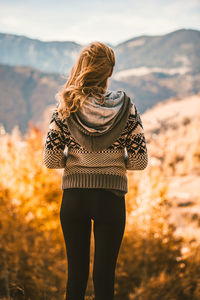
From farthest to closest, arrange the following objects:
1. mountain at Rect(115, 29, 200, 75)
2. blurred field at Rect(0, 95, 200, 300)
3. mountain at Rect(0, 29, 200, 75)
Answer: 1. mountain at Rect(115, 29, 200, 75)
2. mountain at Rect(0, 29, 200, 75)
3. blurred field at Rect(0, 95, 200, 300)

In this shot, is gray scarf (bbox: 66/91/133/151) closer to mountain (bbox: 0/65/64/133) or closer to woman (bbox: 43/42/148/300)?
woman (bbox: 43/42/148/300)

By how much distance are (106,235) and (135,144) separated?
415mm

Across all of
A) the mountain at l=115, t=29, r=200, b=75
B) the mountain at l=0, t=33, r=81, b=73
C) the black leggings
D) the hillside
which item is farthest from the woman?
the mountain at l=115, t=29, r=200, b=75

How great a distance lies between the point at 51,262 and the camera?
25.9 feet

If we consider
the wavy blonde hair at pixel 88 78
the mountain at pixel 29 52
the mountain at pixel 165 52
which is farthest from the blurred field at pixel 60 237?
the mountain at pixel 165 52

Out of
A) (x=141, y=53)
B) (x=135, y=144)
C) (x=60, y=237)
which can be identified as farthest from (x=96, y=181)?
(x=141, y=53)

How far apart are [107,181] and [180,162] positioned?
37455 mm

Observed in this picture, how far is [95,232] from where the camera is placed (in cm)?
133

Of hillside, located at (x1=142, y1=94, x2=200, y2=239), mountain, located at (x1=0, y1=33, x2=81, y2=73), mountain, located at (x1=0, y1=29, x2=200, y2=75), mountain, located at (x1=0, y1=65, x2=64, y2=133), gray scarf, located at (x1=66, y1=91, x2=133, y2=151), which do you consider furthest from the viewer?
mountain, located at (x1=0, y1=29, x2=200, y2=75)

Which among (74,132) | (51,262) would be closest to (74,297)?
(74,132)

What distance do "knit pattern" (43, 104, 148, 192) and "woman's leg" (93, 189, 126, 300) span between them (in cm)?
6

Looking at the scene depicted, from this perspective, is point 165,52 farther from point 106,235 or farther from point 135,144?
point 106,235

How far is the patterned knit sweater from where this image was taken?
48.6 inches

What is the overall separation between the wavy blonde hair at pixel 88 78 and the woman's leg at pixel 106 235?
0.39 metres
